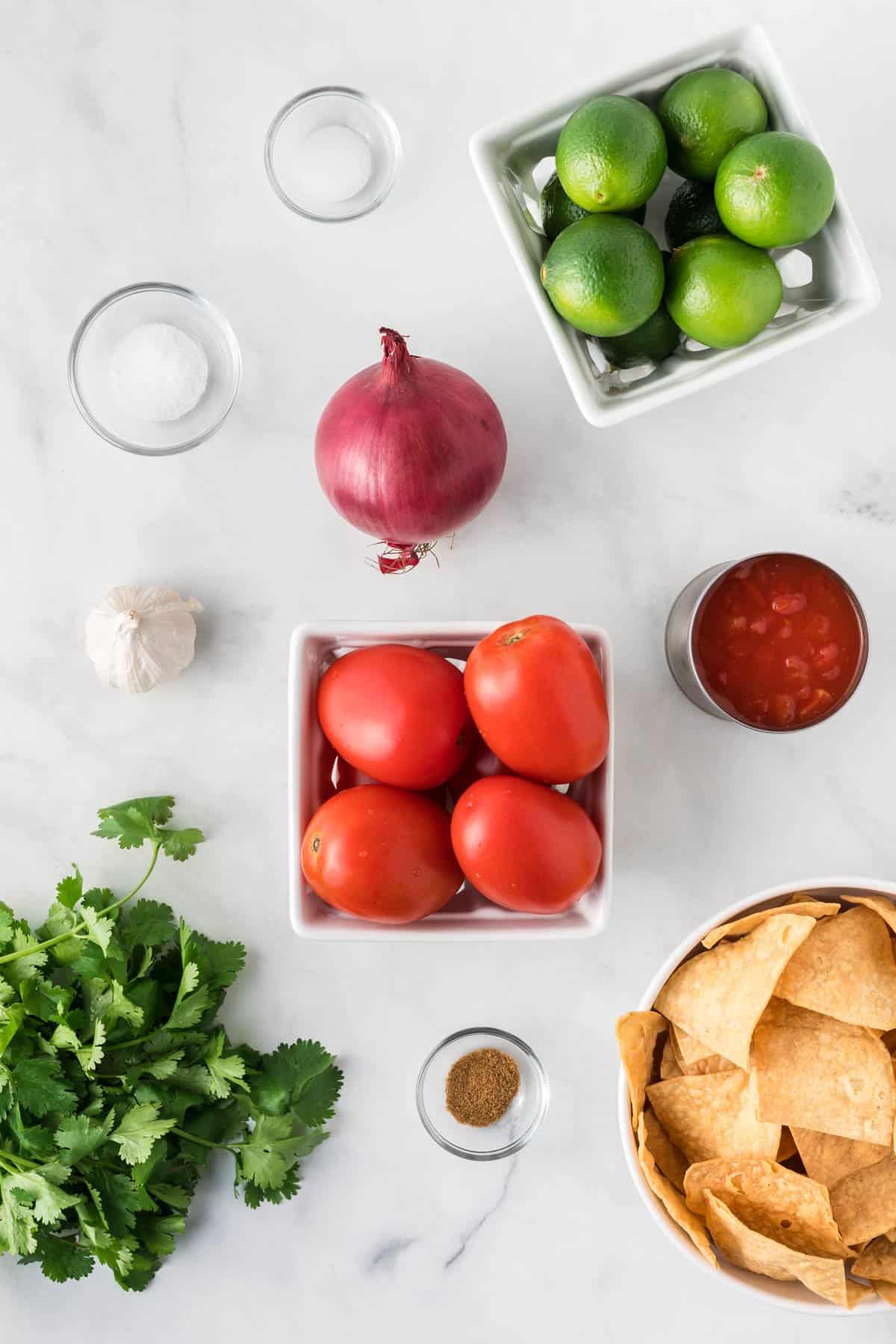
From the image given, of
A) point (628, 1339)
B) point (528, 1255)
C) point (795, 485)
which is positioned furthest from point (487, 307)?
point (628, 1339)

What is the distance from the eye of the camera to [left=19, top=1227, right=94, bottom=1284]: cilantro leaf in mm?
1265

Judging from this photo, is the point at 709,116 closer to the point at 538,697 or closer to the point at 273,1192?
the point at 538,697

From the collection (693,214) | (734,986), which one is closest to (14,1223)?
(734,986)

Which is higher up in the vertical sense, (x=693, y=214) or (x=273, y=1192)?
(x=693, y=214)

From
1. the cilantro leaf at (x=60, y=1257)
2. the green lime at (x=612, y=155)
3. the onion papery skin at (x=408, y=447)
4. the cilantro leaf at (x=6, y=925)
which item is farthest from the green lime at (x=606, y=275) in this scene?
the cilantro leaf at (x=60, y=1257)

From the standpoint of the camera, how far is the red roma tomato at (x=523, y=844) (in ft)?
3.49

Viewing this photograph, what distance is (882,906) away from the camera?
1.12 meters

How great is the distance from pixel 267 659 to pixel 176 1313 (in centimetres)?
73

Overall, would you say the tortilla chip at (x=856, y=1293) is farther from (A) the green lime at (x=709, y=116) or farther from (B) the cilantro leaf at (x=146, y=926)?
(A) the green lime at (x=709, y=116)

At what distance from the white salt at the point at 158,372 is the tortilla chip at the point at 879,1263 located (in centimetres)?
112

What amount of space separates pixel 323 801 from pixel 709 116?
740 millimetres

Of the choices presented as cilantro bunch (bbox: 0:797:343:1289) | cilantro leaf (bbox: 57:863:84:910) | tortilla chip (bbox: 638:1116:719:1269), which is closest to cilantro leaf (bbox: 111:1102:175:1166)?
cilantro bunch (bbox: 0:797:343:1289)

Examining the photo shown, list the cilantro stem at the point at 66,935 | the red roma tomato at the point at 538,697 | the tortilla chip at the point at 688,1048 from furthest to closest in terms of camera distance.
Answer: the cilantro stem at the point at 66,935, the tortilla chip at the point at 688,1048, the red roma tomato at the point at 538,697

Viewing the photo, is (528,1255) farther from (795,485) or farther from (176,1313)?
(795,485)
